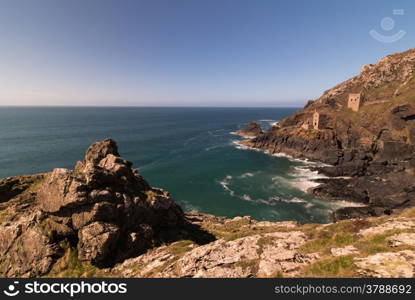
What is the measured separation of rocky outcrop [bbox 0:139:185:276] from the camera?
1338 centimetres

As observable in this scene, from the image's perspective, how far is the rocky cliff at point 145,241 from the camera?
890 cm

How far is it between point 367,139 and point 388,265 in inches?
3145

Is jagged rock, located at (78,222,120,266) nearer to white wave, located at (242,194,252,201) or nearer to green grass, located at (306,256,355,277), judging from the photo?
green grass, located at (306,256,355,277)

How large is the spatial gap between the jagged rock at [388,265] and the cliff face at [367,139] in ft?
117

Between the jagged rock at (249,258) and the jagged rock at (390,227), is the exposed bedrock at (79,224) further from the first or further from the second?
the jagged rock at (390,227)

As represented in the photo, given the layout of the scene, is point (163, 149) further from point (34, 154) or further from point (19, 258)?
point (19, 258)

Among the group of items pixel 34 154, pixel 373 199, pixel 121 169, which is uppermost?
pixel 121 169

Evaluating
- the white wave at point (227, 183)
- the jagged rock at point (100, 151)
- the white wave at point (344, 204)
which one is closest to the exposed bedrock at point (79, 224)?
the jagged rock at point (100, 151)

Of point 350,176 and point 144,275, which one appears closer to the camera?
point 144,275

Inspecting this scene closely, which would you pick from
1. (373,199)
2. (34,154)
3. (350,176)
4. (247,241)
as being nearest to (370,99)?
(350,176)

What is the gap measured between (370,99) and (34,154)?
149 meters

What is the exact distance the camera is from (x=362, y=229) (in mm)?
11469

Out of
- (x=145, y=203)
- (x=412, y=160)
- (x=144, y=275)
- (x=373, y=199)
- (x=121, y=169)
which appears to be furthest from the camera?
(x=412, y=160)

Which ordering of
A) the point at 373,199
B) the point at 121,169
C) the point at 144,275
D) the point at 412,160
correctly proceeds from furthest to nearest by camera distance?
the point at 412,160
the point at 373,199
the point at 121,169
the point at 144,275
